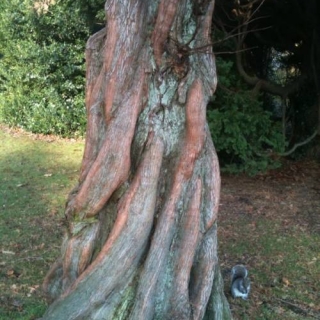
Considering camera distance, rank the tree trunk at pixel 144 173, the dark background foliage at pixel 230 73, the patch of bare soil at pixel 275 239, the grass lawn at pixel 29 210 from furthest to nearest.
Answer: the dark background foliage at pixel 230 73 < the patch of bare soil at pixel 275 239 < the grass lawn at pixel 29 210 < the tree trunk at pixel 144 173

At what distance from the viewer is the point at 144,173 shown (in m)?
4.32

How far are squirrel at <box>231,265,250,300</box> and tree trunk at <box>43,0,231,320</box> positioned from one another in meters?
1.11

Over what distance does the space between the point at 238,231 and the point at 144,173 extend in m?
3.83

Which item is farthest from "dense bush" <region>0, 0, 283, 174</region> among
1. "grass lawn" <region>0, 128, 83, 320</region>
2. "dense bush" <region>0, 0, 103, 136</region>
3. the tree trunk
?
the tree trunk

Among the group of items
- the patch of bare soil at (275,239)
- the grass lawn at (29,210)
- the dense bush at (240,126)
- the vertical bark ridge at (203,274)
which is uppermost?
the dense bush at (240,126)

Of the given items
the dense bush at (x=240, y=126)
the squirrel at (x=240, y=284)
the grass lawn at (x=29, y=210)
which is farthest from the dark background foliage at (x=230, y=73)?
the squirrel at (x=240, y=284)

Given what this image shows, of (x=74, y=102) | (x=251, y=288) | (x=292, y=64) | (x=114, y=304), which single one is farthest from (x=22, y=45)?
(x=114, y=304)

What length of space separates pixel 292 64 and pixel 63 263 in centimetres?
885

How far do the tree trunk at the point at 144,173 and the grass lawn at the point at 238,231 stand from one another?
111 cm

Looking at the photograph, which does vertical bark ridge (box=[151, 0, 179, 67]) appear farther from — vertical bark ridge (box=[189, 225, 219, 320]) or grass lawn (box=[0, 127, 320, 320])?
grass lawn (box=[0, 127, 320, 320])

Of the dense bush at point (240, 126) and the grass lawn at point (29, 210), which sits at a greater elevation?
the dense bush at point (240, 126)

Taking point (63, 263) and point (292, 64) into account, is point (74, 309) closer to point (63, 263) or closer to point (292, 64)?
point (63, 263)

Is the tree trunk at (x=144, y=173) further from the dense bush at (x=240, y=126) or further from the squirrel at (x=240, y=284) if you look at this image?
the dense bush at (x=240, y=126)

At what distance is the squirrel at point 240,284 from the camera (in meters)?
5.70
